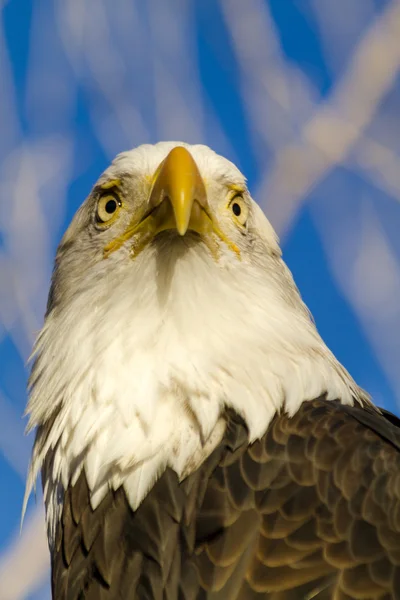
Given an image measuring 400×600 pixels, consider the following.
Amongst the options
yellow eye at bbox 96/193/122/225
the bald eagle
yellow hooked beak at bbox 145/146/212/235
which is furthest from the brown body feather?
yellow eye at bbox 96/193/122/225

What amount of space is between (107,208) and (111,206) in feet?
0.10

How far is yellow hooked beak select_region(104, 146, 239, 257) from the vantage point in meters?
2.88

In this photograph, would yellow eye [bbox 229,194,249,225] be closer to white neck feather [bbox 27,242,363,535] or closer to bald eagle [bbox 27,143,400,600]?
bald eagle [bbox 27,143,400,600]

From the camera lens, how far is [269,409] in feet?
9.48

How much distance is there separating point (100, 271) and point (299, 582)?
1.45m

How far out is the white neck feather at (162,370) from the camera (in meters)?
2.86

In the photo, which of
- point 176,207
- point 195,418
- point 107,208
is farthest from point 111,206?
point 195,418

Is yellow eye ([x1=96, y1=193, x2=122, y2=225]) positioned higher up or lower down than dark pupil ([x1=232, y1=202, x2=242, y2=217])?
higher up

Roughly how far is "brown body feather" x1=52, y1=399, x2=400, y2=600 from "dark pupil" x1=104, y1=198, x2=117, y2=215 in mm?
1012

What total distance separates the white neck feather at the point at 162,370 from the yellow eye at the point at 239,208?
210 millimetres

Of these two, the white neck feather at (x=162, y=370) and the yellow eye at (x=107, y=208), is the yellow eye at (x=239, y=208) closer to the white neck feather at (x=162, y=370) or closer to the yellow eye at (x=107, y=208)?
the white neck feather at (x=162, y=370)

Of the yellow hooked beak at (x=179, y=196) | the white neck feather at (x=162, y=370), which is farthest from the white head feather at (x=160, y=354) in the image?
the yellow hooked beak at (x=179, y=196)

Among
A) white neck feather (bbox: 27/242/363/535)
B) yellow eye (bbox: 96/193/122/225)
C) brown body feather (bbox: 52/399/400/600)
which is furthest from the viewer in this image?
yellow eye (bbox: 96/193/122/225)

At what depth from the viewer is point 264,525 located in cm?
247
